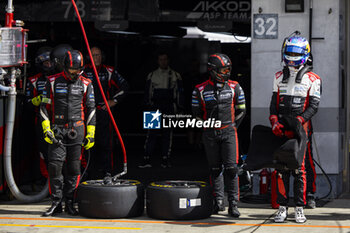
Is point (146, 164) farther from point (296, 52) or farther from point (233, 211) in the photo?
point (296, 52)

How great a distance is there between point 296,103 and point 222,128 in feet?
3.16

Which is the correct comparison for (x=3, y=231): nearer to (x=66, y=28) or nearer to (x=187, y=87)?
(x=66, y=28)

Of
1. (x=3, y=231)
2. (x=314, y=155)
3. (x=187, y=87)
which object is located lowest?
(x=3, y=231)

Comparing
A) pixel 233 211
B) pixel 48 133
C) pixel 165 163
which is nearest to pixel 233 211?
pixel 233 211

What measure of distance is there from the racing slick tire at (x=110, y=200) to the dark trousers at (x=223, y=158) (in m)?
0.99

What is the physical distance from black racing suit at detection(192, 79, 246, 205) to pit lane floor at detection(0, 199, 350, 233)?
1.51 ft

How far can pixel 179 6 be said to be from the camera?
11297 mm

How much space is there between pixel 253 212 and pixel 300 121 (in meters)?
1.47

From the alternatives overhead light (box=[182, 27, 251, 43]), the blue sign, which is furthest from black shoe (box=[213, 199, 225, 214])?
overhead light (box=[182, 27, 251, 43])

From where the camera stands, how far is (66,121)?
8.77 m

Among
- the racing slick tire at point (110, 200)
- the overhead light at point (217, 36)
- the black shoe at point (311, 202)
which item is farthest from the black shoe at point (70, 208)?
the overhead light at point (217, 36)

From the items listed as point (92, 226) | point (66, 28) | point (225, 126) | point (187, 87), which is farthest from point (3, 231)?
point (187, 87)

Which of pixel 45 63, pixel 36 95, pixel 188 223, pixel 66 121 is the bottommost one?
pixel 188 223

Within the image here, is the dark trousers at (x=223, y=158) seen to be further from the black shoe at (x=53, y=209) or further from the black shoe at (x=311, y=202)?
the black shoe at (x=53, y=209)
